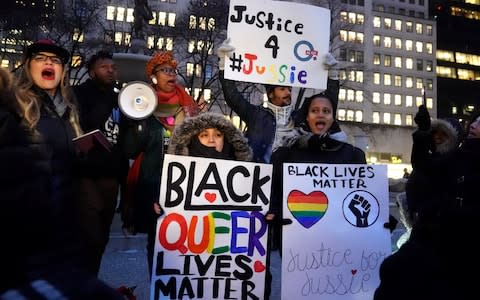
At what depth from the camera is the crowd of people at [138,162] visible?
1210mm

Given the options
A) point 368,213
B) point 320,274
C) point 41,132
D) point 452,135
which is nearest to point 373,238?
point 368,213

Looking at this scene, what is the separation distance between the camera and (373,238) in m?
3.38

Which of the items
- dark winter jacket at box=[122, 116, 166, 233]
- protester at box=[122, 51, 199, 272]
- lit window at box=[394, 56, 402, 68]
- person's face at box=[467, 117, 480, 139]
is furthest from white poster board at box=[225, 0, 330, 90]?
lit window at box=[394, 56, 402, 68]

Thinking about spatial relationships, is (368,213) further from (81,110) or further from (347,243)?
(81,110)

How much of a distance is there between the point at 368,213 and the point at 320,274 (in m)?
0.60

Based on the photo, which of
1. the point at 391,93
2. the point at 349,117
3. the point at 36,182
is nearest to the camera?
the point at 36,182

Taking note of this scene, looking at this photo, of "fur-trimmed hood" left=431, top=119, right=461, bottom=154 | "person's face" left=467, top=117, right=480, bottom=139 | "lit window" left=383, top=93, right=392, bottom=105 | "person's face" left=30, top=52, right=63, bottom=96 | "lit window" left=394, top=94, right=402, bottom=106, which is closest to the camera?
"person's face" left=467, top=117, right=480, bottom=139

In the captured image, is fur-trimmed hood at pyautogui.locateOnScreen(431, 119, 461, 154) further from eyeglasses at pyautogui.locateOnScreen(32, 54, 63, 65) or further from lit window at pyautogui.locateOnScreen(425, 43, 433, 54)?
lit window at pyautogui.locateOnScreen(425, 43, 433, 54)

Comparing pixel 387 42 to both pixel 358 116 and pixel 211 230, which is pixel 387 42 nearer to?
pixel 358 116

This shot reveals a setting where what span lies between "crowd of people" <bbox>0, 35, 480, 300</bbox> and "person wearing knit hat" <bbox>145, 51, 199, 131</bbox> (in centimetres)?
1

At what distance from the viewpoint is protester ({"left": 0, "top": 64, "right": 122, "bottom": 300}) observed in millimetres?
1127

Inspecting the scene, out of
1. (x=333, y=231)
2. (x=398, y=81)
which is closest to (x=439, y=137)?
(x=333, y=231)

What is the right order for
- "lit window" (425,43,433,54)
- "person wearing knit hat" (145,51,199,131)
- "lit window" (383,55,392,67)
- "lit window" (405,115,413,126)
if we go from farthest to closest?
1. "lit window" (425,43,433,54)
2. "lit window" (383,55,392,67)
3. "lit window" (405,115,413,126)
4. "person wearing knit hat" (145,51,199,131)

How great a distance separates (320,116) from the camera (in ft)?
12.1
